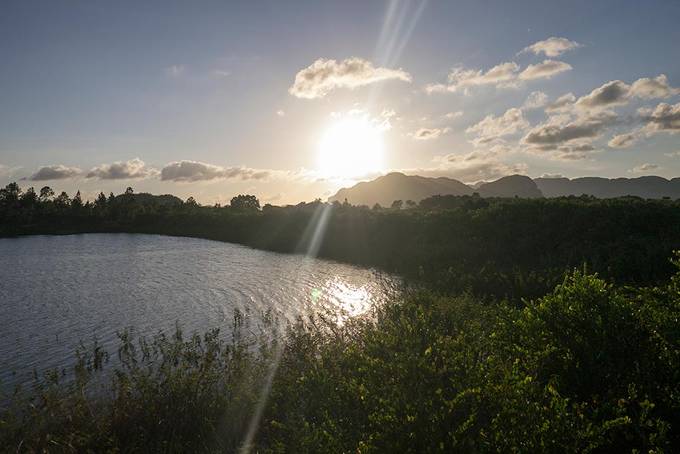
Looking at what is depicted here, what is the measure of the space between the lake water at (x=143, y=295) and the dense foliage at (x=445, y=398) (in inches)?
298

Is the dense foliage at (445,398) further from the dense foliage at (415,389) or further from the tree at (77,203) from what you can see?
the tree at (77,203)

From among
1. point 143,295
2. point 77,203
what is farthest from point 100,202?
point 143,295

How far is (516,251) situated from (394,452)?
42092 millimetres

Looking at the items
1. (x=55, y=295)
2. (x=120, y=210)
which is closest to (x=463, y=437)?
(x=55, y=295)

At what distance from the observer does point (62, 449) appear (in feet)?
36.3

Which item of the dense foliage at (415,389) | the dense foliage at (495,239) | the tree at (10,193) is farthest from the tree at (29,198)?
the dense foliage at (415,389)

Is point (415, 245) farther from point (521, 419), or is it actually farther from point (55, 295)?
point (521, 419)

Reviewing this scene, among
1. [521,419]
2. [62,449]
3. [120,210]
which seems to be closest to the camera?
[521,419]

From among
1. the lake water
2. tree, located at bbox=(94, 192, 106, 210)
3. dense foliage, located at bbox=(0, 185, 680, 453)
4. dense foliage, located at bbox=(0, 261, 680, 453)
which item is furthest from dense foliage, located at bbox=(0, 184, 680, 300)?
tree, located at bbox=(94, 192, 106, 210)

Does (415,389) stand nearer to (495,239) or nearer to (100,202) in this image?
(495,239)

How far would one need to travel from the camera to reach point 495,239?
49312mm

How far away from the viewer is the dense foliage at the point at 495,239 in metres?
33.7

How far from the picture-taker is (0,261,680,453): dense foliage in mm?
7750

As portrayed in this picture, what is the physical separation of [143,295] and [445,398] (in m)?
31.2
